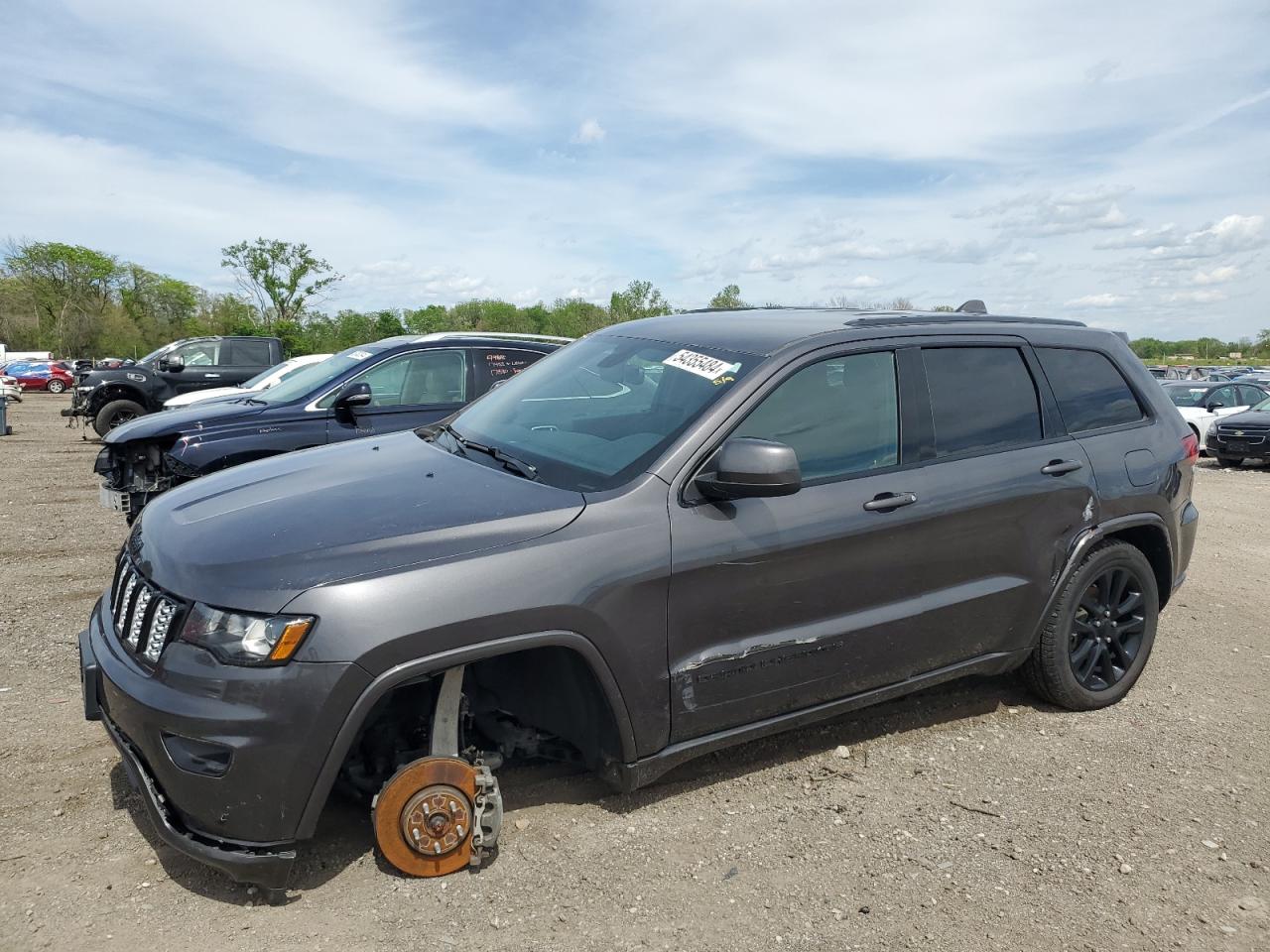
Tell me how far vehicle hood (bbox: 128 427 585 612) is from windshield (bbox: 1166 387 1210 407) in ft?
64.3

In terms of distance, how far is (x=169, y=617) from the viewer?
2.65 metres

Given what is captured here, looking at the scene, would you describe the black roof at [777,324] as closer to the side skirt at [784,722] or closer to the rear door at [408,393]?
the side skirt at [784,722]

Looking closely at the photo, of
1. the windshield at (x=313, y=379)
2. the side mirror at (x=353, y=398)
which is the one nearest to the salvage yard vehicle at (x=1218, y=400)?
the windshield at (x=313, y=379)

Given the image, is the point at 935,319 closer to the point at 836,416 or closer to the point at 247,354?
the point at 836,416

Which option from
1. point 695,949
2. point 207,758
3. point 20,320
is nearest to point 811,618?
point 695,949

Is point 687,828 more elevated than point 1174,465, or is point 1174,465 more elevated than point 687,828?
point 1174,465

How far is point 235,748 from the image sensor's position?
2.49 metres

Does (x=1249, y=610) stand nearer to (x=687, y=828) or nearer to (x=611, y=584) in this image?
(x=687, y=828)

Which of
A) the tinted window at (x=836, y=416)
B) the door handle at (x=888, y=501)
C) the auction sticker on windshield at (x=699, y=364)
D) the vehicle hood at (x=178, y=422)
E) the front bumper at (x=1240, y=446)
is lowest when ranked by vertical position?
the front bumper at (x=1240, y=446)

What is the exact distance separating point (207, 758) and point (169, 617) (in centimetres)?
41

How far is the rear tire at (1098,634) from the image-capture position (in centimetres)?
410

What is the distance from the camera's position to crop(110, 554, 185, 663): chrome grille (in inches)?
105

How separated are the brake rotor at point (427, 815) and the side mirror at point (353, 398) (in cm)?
430

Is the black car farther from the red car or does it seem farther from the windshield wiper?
the red car
